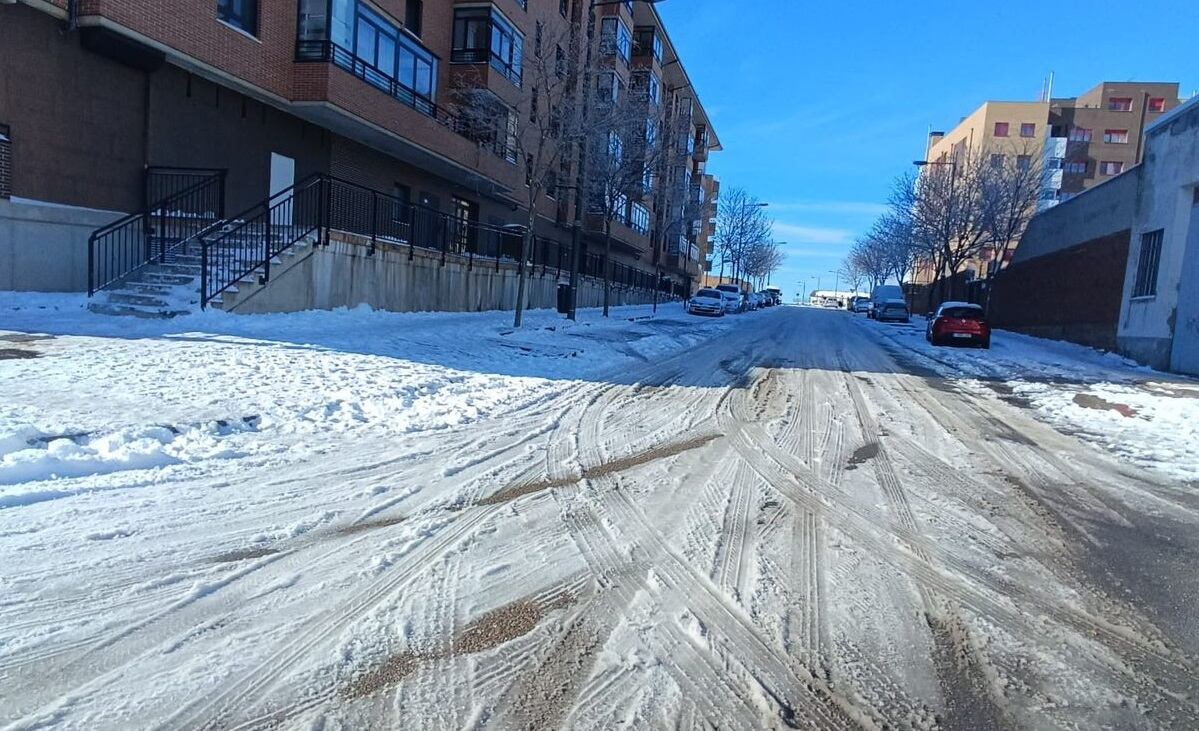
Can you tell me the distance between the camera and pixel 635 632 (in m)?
3.38

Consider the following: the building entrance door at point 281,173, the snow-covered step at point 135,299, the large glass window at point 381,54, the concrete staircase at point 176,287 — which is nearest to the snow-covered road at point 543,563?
the concrete staircase at point 176,287

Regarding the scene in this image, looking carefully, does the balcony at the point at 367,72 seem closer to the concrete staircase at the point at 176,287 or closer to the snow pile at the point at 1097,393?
the concrete staircase at the point at 176,287

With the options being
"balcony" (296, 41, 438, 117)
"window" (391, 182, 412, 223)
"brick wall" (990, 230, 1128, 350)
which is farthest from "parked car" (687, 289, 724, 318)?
"window" (391, 182, 412, 223)

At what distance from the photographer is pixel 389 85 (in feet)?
69.2

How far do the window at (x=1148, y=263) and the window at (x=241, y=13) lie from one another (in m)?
23.4

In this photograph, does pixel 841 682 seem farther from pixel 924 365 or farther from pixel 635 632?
pixel 924 365

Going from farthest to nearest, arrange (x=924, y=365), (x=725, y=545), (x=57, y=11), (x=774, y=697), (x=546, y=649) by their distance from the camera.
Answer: (x=924, y=365) → (x=57, y=11) → (x=725, y=545) → (x=546, y=649) → (x=774, y=697)

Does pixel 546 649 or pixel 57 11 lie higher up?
pixel 57 11

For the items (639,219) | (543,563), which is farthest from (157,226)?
(639,219)

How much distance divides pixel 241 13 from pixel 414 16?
7540mm

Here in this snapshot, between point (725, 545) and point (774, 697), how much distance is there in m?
1.71

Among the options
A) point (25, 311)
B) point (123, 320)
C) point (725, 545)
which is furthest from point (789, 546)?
point (25, 311)

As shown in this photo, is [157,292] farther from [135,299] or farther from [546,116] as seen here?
[546,116]

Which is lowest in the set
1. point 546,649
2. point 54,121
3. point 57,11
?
point 546,649
